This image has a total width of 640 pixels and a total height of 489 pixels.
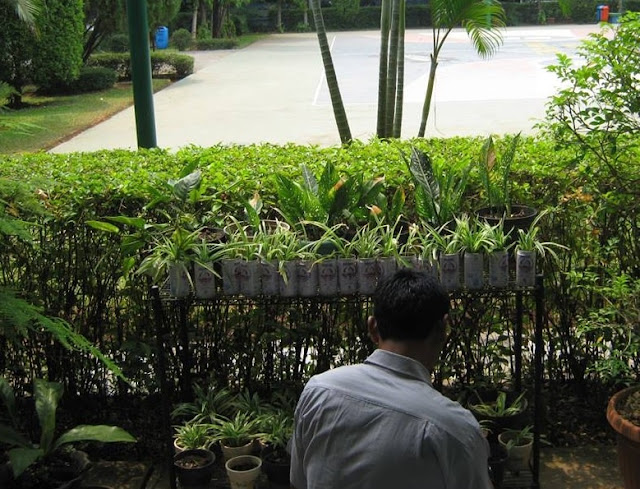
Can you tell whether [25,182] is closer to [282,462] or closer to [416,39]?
[282,462]

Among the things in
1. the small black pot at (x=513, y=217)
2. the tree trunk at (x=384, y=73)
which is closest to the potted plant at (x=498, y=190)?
the small black pot at (x=513, y=217)

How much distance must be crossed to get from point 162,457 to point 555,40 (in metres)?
33.3

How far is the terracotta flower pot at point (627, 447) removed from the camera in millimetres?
3860

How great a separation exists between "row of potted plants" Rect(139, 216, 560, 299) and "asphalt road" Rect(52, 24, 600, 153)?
5.94 metres

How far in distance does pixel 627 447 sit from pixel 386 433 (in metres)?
2.22

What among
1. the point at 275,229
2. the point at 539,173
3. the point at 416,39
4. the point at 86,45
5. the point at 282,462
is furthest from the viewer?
the point at 416,39

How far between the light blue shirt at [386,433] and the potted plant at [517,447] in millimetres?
2146

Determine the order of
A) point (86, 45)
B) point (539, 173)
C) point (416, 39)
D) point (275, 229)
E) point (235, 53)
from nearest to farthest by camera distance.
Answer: point (275, 229), point (539, 173), point (86, 45), point (235, 53), point (416, 39)

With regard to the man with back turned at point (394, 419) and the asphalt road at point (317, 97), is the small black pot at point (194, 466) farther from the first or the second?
the asphalt road at point (317, 97)

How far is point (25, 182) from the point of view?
14.5 feet

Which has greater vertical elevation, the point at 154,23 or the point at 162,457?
the point at 154,23

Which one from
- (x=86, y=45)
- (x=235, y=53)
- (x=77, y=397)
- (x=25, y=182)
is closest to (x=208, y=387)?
(x=77, y=397)

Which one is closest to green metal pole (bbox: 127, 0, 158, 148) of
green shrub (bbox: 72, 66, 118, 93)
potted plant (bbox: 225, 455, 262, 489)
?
potted plant (bbox: 225, 455, 262, 489)

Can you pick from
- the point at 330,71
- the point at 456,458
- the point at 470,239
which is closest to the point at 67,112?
the point at 330,71
